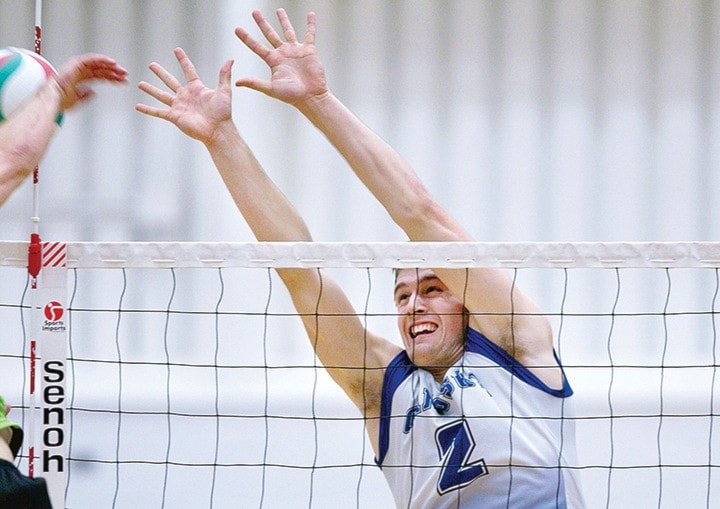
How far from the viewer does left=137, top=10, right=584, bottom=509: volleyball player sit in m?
2.90

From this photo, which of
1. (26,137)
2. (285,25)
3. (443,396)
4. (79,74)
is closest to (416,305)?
(443,396)

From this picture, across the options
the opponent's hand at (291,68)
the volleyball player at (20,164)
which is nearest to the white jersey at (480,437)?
the opponent's hand at (291,68)

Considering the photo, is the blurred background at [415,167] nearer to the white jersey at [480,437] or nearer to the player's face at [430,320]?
the player's face at [430,320]

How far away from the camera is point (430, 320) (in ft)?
10.0

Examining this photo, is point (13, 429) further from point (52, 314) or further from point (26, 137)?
point (52, 314)

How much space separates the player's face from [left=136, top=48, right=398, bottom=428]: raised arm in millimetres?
136

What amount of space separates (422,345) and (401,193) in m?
0.48

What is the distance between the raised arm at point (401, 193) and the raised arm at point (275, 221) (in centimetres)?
17

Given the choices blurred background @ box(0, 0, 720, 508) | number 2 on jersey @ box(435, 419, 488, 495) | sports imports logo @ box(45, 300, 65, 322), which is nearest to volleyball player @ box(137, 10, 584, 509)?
number 2 on jersey @ box(435, 419, 488, 495)

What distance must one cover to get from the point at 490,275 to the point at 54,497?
1410 mm

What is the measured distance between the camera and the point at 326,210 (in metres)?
4.82

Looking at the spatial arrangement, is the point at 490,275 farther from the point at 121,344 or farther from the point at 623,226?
the point at 121,344

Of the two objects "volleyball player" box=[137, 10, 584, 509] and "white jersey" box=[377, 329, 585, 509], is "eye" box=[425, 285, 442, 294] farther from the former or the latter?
"white jersey" box=[377, 329, 585, 509]

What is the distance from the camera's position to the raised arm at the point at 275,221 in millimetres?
3096
